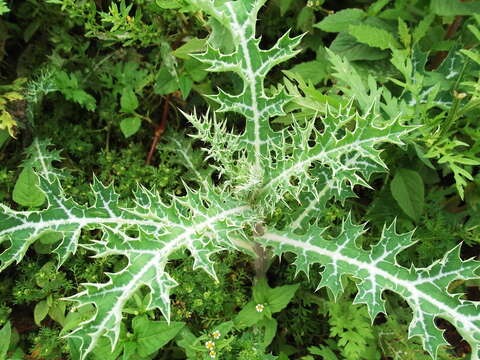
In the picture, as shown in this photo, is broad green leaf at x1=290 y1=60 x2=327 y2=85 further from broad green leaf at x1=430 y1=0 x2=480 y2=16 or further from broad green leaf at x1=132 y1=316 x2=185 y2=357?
broad green leaf at x1=132 y1=316 x2=185 y2=357

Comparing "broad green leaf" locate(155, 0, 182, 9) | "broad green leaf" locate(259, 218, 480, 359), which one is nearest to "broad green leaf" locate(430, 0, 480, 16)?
"broad green leaf" locate(259, 218, 480, 359)

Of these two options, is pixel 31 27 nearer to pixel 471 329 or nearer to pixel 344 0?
pixel 344 0

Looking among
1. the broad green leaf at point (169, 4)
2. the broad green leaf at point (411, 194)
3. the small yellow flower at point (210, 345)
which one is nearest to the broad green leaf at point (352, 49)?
the broad green leaf at point (411, 194)

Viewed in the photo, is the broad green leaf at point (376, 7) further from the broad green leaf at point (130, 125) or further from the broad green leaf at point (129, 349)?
the broad green leaf at point (129, 349)

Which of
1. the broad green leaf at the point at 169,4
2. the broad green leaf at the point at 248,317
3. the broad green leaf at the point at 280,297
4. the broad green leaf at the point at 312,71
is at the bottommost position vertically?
the broad green leaf at the point at 248,317

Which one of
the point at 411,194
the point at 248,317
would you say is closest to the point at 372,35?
the point at 411,194

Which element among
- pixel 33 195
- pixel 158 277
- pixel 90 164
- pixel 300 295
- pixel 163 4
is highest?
pixel 163 4

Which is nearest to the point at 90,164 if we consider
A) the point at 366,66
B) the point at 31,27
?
the point at 31,27
